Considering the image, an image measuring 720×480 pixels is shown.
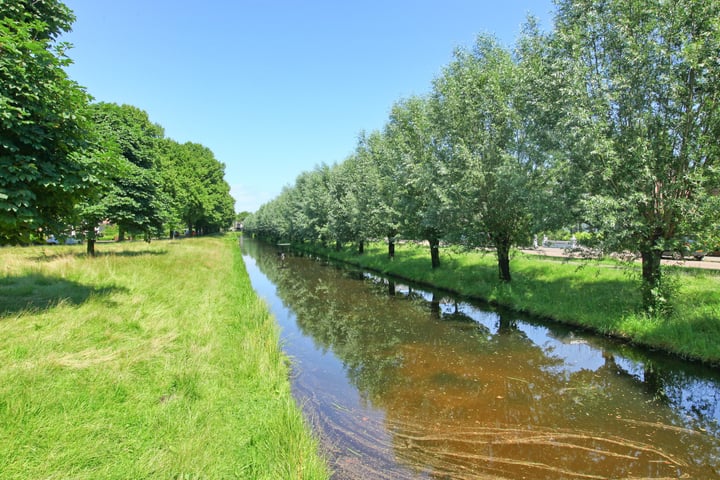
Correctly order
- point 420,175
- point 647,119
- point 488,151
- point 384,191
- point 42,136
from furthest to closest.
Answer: point 384,191, point 420,175, point 488,151, point 647,119, point 42,136

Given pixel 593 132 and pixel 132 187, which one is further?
pixel 132 187

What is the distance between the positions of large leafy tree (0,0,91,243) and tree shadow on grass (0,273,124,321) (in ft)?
5.63

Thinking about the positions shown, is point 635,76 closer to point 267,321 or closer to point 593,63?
point 593,63

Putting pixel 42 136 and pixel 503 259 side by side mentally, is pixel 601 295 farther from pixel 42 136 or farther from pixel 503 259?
pixel 42 136

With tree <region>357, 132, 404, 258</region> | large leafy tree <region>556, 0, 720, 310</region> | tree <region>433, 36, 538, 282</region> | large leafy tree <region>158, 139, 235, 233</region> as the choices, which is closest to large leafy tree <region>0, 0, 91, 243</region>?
large leafy tree <region>556, 0, 720, 310</region>

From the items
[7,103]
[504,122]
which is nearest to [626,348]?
[504,122]

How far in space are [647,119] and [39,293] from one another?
1951 cm

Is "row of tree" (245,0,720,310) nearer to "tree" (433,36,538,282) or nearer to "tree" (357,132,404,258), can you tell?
"tree" (433,36,538,282)

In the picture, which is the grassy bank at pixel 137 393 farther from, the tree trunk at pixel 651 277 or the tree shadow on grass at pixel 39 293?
the tree trunk at pixel 651 277

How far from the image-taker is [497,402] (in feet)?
27.1

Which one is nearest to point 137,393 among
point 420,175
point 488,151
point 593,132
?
point 593,132

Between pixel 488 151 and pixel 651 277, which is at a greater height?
pixel 488 151

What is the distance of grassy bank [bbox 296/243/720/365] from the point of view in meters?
10.9

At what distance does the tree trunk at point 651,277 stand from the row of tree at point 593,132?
0.06m
